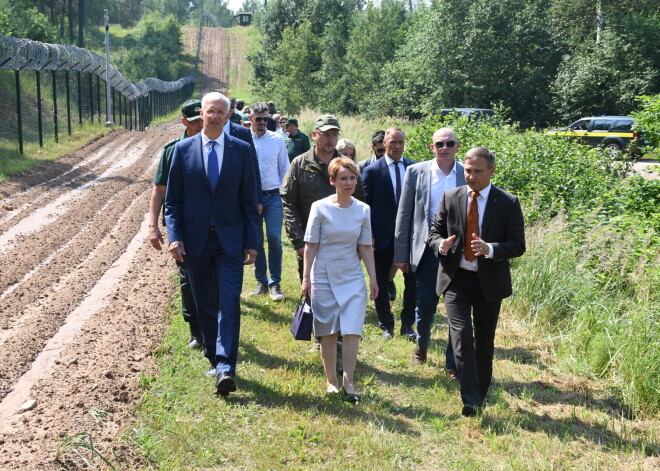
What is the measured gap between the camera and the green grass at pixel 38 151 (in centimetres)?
1821

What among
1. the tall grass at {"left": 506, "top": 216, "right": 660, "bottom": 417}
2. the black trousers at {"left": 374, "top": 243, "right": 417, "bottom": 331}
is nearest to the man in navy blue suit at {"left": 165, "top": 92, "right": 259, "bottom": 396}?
the black trousers at {"left": 374, "top": 243, "right": 417, "bottom": 331}

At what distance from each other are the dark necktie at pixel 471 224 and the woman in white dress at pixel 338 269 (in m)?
0.75

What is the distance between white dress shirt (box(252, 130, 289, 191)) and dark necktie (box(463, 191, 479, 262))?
358 cm

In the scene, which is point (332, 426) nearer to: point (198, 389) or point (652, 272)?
point (198, 389)

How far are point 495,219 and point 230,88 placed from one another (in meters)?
86.4

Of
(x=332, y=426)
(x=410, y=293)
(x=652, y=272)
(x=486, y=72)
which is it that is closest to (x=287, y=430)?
(x=332, y=426)

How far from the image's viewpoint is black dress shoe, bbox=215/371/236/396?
5125 millimetres

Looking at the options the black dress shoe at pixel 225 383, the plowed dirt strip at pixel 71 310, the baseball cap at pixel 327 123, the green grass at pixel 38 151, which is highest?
the baseball cap at pixel 327 123

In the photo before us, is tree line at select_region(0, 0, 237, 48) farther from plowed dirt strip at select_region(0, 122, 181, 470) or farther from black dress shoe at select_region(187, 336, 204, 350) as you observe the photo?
black dress shoe at select_region(187, 336, 204, 350)

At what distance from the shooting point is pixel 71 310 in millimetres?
7602

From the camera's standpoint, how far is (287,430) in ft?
15.7

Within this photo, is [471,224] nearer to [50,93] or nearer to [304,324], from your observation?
[304,324]

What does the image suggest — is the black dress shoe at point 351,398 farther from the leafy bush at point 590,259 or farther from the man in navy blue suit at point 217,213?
the leafy bush at point 590,259

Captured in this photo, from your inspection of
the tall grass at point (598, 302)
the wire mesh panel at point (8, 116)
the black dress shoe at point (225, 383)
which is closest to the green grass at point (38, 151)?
the wire mesh panel at point (8, 116)
